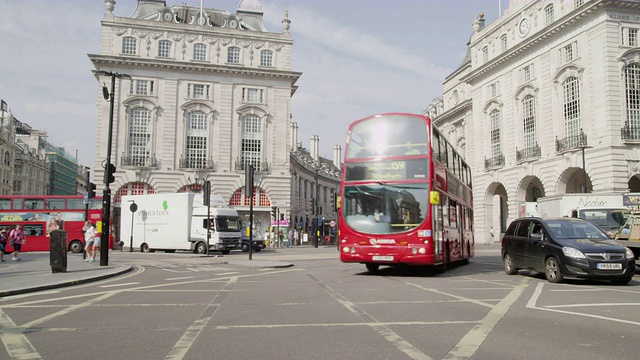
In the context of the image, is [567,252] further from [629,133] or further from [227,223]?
[629,133]

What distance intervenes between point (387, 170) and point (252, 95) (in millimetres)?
38351

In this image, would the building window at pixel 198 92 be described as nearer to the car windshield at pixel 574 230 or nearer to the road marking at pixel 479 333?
the car windshield at pixel 574 230

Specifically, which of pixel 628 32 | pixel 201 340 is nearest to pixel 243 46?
pixel 628 32

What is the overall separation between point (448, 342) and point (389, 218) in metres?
8.42

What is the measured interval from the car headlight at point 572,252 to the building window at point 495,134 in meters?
37.4

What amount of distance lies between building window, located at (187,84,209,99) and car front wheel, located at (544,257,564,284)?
1640 inches

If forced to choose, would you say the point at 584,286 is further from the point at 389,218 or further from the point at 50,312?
the point at 50,312

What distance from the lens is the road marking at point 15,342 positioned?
17.1ft

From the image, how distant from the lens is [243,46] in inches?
1986

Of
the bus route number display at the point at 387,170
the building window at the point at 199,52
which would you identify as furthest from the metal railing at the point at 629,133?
the building window at the point at 199,52

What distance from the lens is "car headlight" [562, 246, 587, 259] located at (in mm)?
11848

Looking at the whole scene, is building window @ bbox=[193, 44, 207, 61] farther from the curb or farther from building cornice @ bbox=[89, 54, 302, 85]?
the curb

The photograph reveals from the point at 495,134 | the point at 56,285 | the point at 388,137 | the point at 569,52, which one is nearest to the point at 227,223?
the point at 388,137

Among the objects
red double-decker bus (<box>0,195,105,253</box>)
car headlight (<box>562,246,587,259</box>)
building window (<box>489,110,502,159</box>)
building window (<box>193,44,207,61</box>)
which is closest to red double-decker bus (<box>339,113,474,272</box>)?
car headlight (<box>562,246,587,259</box>)
